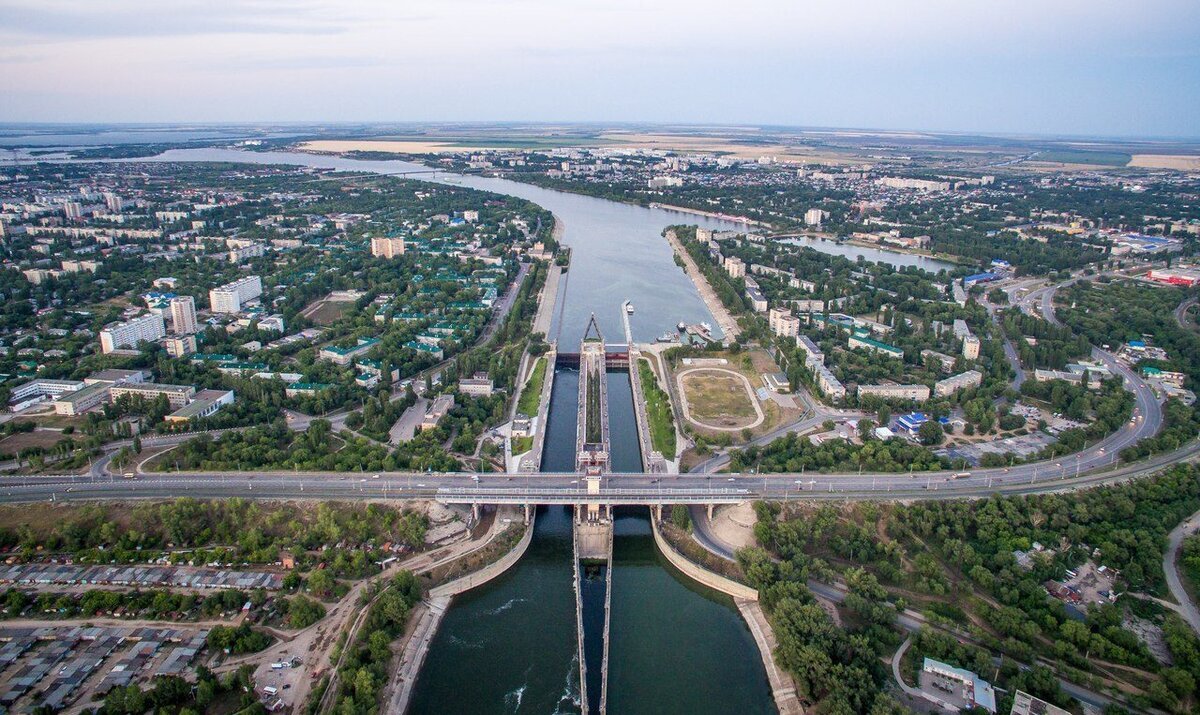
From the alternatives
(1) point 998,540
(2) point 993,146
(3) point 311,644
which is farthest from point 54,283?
(2) point 993,146

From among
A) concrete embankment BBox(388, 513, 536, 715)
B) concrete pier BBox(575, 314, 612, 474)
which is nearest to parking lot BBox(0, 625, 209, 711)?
concrete embankment BBox(388, 513, 536, 715)

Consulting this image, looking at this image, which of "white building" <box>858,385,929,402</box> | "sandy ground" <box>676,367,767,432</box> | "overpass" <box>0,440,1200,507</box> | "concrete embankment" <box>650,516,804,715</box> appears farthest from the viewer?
"white building" <box>858,385,929,402</box>

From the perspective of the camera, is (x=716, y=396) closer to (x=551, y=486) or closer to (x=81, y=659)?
(x=551, y=486)

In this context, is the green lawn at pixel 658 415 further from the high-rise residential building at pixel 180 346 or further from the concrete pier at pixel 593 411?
the high-rise residential building at pixel 180 346

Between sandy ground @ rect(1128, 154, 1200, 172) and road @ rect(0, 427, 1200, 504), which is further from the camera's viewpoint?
sandy ground @ rect(1128, 154, 1200, 172)

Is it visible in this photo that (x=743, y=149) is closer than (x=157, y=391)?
No

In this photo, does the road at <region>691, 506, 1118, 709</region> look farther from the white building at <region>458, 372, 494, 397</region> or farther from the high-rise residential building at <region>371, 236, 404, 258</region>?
the high-rise residential building at <region>371, 236, 404, 258</region>

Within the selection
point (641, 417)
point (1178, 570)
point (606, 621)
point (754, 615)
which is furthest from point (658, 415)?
point (1178, 570)

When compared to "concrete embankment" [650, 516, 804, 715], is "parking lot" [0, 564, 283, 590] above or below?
above
